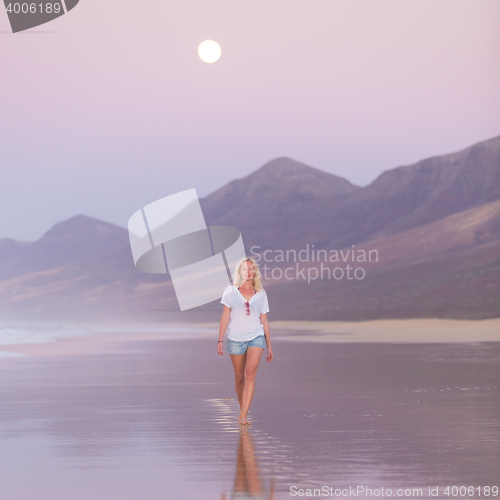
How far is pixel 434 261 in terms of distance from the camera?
295 feet

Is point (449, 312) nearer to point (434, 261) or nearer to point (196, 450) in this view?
point (434, 261)

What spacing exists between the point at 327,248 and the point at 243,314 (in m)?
120

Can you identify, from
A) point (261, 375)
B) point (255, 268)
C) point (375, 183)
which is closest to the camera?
point (255, 268)

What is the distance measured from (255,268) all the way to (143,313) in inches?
3555

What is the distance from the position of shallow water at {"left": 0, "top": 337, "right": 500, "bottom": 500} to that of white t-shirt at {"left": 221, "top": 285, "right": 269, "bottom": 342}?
83cm

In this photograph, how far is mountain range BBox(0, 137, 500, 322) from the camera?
258 feet

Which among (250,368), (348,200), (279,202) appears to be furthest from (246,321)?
(279,202)

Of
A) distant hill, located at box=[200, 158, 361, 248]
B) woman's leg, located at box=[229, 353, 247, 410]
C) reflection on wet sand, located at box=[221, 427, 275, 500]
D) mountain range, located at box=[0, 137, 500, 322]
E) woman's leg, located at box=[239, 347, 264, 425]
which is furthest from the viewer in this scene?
distant hill, located at box=[200, 158, 361, 248]

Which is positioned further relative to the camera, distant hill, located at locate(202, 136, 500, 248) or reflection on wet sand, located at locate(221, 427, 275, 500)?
distant hill, located at locate(202, 136, 500, 248)

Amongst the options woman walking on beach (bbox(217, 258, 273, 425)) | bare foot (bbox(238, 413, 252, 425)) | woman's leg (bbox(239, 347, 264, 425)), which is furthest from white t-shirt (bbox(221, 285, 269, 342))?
bare foot (bbox(238, 413, 252, 425))

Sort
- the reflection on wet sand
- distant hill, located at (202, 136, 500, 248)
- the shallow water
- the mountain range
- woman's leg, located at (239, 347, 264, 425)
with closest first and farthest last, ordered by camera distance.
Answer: the reflection on wet sand → the shallow water → woman's leg, located at (239, 347, 264, 425) → the mountain range → distant hill, located at (202, 136, 500, 248)

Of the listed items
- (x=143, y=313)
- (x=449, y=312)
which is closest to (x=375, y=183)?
(x=143, y=313)

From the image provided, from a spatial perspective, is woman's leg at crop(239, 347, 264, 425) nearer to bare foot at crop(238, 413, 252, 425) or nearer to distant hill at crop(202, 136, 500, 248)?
bare foot at crop(238, 413, 252, 425)

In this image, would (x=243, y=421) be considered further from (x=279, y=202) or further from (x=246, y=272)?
(x=279, y=202)
